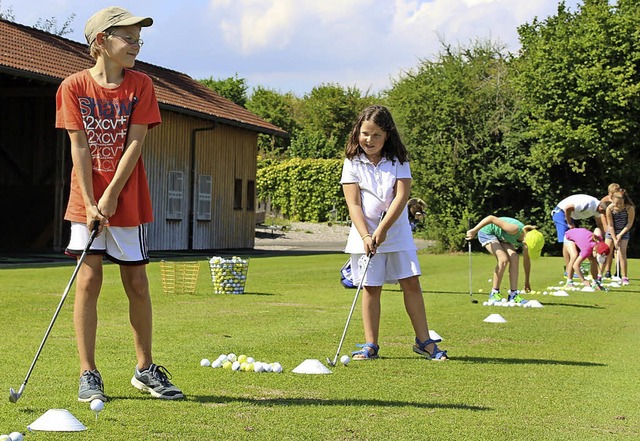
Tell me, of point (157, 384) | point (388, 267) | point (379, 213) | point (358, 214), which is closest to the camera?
point (157, 384)

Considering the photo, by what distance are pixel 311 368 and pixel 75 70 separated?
20.5 meters

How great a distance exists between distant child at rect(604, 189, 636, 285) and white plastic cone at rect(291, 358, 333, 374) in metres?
14.0

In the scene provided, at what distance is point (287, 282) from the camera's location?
59.0 feet

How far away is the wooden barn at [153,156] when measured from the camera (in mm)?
26250

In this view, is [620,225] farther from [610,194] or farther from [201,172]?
[201,172]

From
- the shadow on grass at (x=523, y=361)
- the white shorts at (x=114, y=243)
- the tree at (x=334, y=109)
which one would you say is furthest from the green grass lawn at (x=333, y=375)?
the tree at (x=334, y=109)

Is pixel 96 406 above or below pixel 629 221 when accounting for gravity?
below

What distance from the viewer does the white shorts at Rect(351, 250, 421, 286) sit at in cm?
823

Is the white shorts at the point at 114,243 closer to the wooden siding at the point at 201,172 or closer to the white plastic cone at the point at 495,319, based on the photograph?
the white plastic cone at the point at 495,319

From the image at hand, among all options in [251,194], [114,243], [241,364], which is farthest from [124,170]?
[251,194]

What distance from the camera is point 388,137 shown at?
8188 millimetres

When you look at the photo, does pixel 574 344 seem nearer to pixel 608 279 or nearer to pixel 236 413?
pixel 236 413

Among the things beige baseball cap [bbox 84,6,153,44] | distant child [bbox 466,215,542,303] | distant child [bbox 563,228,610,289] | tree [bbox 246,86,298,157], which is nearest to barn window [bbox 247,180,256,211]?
distant child [bbox 563,228,610,289]

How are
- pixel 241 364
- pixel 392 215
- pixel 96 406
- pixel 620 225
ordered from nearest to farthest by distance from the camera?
pixel 96 406, pixel 241 364, pixel 392 215, pixel 620 225
